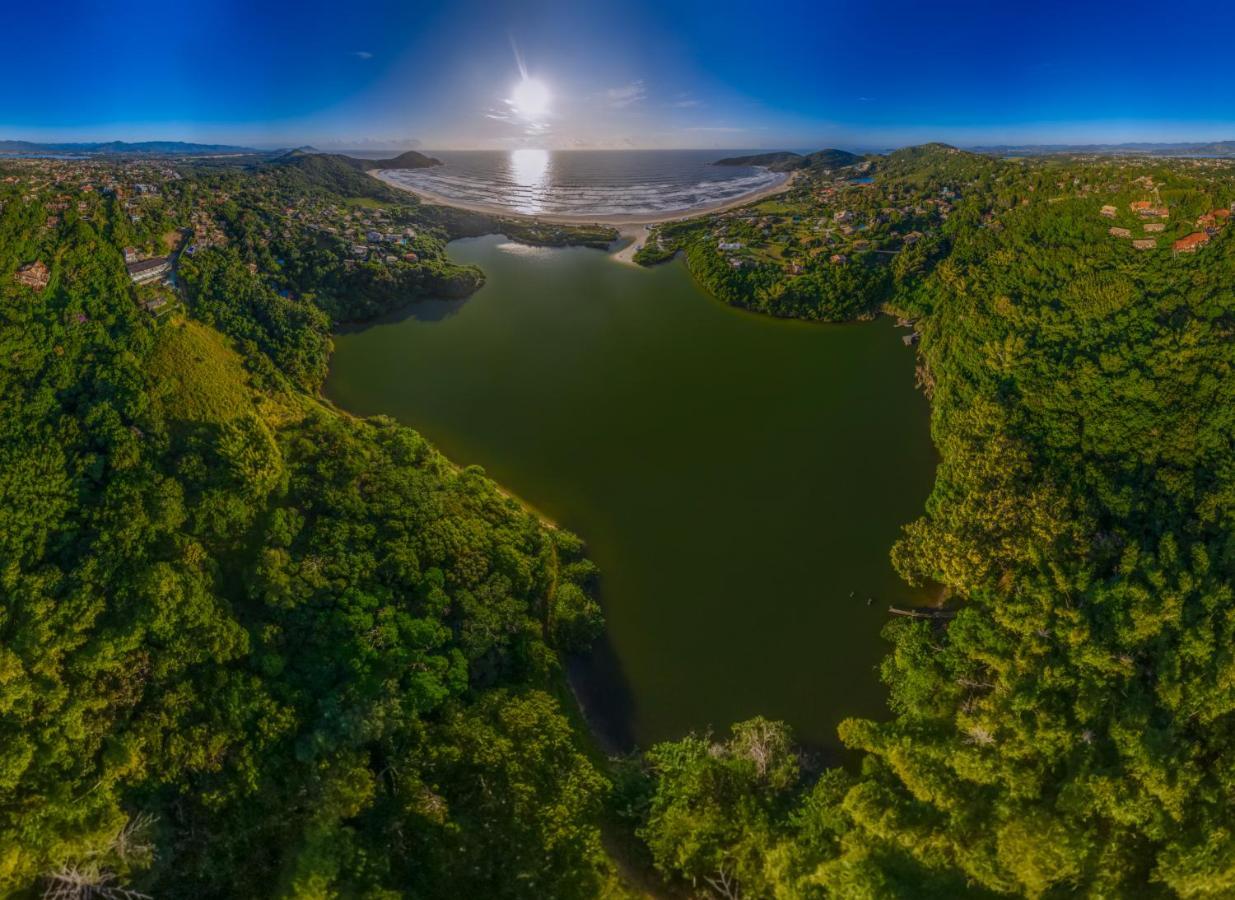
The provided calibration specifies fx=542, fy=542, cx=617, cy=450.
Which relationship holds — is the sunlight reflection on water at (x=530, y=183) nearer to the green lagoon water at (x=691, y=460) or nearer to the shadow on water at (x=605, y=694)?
the green lagoon water at (x=691, y=460)

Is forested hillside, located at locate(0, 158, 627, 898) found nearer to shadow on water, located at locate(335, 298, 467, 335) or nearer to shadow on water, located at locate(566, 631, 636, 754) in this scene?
shadow on water, located at locate(566, 631, 636, 754)

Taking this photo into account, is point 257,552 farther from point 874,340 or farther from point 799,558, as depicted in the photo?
point 874,340

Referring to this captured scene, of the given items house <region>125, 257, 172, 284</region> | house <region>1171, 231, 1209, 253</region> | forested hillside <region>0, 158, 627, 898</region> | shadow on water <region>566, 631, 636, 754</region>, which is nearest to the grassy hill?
forested hillside <region>0, 158, 627, 898</region>

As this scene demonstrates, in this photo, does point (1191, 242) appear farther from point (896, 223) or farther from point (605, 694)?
point (605, 694)

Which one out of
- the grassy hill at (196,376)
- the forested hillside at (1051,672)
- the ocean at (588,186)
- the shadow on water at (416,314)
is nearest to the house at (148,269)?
the grassy hill at (196,376)

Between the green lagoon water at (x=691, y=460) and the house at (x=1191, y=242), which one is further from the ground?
the house at (x=1191, y=242)
